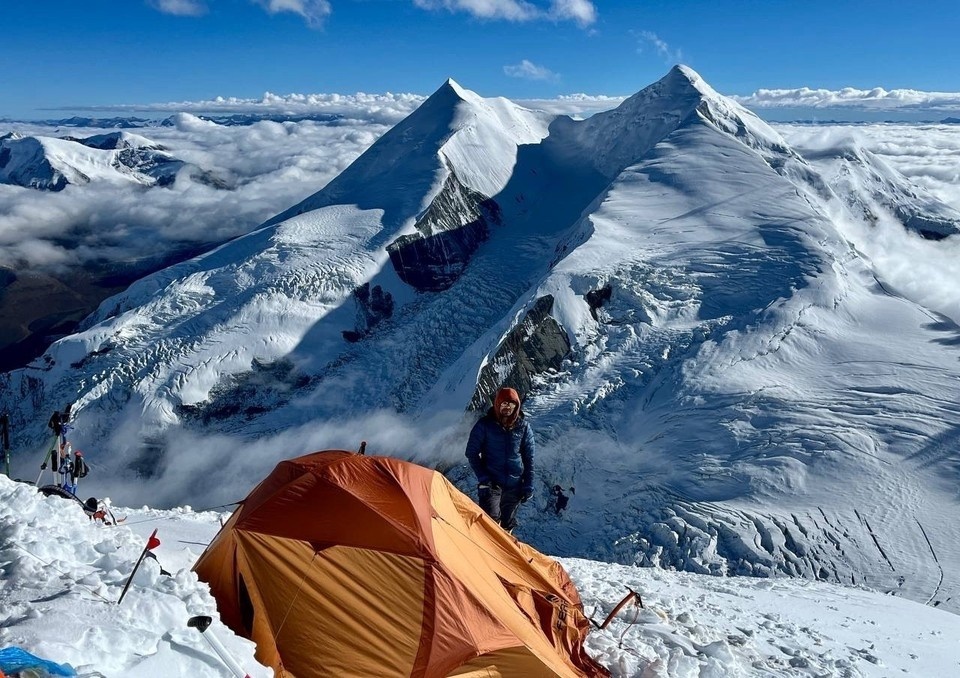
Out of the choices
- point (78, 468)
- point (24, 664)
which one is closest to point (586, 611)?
point (24, 664)

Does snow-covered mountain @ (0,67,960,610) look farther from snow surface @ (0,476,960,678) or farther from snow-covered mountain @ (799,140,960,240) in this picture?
snow surface @ (0,476,960,678)

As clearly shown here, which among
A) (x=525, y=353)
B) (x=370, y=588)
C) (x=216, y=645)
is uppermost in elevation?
(x=216, y=645)

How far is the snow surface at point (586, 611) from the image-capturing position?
5293mm

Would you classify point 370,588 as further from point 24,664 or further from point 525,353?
point 525,353

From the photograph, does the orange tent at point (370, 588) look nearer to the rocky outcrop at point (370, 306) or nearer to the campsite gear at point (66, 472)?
the campsite gear at point (66, 472)

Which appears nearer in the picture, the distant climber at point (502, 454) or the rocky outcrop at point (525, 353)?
the distant climber at point (502, 454)

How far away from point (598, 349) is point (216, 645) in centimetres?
3144

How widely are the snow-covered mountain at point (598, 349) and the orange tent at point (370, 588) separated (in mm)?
14903

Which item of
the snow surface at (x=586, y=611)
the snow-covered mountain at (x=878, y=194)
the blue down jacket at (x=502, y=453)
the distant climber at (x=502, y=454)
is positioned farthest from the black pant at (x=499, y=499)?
the snow-covered mountain at (x=878, y=194)

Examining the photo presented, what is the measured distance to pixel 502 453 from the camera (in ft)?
32.6

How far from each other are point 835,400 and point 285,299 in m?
45.2

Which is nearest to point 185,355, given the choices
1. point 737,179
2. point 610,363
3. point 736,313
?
point 610,363

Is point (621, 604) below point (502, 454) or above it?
below

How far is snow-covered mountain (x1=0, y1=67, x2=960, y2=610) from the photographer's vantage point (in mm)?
22594
